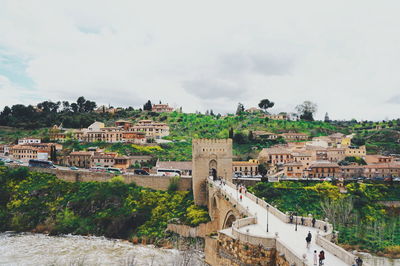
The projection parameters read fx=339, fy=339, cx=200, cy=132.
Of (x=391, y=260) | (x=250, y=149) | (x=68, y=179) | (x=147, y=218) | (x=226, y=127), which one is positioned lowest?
(x=391, y=260)

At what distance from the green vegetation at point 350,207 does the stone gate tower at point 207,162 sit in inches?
220

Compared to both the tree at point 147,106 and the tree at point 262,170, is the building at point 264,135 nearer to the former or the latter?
the tree at point 262,170

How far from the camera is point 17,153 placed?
54812 mm

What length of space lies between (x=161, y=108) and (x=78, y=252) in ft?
235

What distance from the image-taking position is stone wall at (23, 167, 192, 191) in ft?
119

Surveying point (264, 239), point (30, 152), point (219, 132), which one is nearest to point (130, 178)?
point (30, 152)

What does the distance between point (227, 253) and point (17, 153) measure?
52.1 m

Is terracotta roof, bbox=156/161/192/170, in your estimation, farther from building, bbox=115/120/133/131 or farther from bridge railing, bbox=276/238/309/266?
bridge railing, bbox=276/238/309/266

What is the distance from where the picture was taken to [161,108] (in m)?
96.6

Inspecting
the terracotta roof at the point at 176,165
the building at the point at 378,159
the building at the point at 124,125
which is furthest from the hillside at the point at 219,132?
the building at the point at 378,159

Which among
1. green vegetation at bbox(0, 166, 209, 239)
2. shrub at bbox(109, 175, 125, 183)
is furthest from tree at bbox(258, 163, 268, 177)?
shrub at bbox(109, 175, 125, 183)

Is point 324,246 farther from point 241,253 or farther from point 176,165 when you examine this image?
point 176,165

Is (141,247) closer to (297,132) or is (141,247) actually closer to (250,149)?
(250,149)

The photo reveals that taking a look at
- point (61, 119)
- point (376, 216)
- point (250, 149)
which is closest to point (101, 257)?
point (376, 216)
